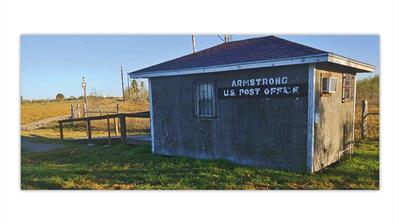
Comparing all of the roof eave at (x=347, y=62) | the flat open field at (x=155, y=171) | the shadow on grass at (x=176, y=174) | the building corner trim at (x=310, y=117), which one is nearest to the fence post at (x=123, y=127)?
the flat open field at (x=155, y=171)

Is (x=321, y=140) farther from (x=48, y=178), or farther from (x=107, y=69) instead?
(x=48, y=178)

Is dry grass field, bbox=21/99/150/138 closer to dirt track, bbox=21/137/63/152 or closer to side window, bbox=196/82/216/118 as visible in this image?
dirt track, bbox=21/137/63/152

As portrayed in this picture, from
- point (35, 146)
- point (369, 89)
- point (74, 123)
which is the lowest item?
point (35, 146)

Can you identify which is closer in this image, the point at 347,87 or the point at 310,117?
the point at 310,117

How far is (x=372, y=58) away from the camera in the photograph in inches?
170

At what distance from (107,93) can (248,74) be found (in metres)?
2.59

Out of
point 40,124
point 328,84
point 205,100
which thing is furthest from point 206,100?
point 40,124

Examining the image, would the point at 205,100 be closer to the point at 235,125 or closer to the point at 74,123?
the point at 235,125

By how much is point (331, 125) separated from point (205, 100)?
2378 millimetres

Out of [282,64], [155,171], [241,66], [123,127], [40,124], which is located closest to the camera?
[282,64]

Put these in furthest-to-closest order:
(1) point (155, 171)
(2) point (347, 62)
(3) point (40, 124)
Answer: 1. (3) point (40, 124)
2. (1) point (155, 171)
3. (2) point (347, 62)

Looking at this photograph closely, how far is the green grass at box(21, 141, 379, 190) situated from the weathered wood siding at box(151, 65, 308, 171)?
237 mm

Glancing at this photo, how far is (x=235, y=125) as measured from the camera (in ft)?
17.0
